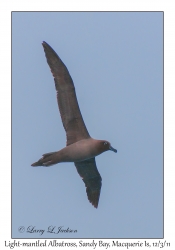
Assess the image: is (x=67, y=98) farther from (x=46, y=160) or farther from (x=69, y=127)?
(x=46, y=160)

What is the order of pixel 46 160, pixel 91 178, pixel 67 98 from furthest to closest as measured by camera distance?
pixel 91 178 → pixel 67 98 → pixel 46 160

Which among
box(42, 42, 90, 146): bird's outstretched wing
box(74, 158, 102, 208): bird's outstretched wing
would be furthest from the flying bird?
box(74, 158, 102, 208): bird's outstretched wing

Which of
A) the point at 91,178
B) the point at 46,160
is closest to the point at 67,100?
the point at 46,160

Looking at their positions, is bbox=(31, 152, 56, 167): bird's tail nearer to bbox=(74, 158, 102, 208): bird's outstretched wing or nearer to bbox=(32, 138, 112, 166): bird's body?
bbox=(32, 138, 112, 166): bird's body

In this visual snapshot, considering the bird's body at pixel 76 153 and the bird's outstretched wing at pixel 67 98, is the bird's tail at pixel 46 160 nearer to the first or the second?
the bird's body at pixel 76 153

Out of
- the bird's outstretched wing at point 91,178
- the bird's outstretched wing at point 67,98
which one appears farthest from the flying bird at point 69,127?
the bird's outstretched wing at point 91,178

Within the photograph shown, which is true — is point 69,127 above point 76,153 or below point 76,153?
above
